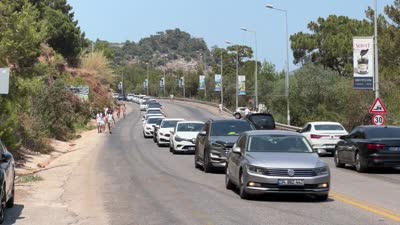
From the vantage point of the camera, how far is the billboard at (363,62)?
35500mm

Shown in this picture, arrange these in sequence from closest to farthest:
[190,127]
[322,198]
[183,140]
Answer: [322,198]
[183,140]
[190,127]

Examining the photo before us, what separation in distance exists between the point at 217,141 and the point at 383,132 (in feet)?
19.0

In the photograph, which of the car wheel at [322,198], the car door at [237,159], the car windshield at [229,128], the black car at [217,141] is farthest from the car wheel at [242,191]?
the car windshield at [229,128]

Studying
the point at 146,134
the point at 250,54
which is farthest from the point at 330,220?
the point at 250,54

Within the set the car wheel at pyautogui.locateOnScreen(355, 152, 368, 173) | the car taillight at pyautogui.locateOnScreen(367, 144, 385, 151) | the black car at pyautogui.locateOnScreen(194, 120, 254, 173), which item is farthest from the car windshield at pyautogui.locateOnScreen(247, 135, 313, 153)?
the car wheel at pyautogui.locateOnScreen(355, 152, 368, 173)

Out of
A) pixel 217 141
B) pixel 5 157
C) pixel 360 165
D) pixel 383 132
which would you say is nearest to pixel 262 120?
pixel 383 132

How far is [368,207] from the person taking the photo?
44.5 feet

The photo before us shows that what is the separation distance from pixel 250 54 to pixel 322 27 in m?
→ 54.0

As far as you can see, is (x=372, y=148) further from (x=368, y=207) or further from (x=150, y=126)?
(x=150, y=126)

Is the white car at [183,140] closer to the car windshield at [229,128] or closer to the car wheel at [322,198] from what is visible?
the car windshield at [229,128]

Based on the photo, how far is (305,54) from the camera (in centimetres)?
8494

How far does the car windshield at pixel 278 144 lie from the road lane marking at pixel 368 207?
1.26m

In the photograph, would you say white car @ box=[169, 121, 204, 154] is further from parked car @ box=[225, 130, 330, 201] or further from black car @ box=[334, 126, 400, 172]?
parked car @ box=[225, 130, 330, 201]

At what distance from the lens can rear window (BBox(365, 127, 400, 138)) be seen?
22938mm
